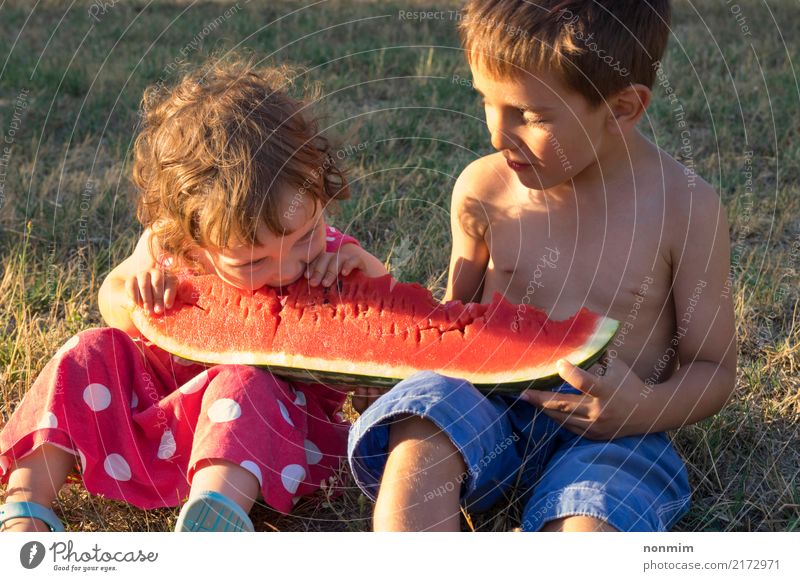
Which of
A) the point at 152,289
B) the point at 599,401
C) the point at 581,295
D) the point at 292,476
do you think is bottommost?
the point at 292,476

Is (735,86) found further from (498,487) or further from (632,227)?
(498,487)

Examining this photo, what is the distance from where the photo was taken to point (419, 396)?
227 cm

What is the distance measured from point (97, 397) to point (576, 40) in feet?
4.90

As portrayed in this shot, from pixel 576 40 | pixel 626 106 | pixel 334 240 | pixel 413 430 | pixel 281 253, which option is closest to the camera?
pixel 413 430

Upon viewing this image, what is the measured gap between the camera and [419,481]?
7.14 ft

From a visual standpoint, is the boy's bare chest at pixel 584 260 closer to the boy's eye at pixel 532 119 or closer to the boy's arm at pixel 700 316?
the boy's arm at pixel 700 316

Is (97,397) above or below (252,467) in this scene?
above

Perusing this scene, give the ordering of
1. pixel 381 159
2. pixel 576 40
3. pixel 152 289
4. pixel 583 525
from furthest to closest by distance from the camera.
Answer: pixel 381 159 < pixel 152 289 < pixel 576 40 < pixel 583 525

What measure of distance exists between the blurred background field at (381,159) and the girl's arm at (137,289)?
32 cm

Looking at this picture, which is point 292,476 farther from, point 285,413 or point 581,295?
point 581,295

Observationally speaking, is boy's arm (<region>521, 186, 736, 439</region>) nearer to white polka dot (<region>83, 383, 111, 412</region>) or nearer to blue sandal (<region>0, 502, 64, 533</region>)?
white polka dot (<region>83, 383, 111, 412</region>)

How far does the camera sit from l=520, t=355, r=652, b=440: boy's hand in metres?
2.36

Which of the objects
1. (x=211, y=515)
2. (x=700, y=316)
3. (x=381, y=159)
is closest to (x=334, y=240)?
(x=211, y=515)
